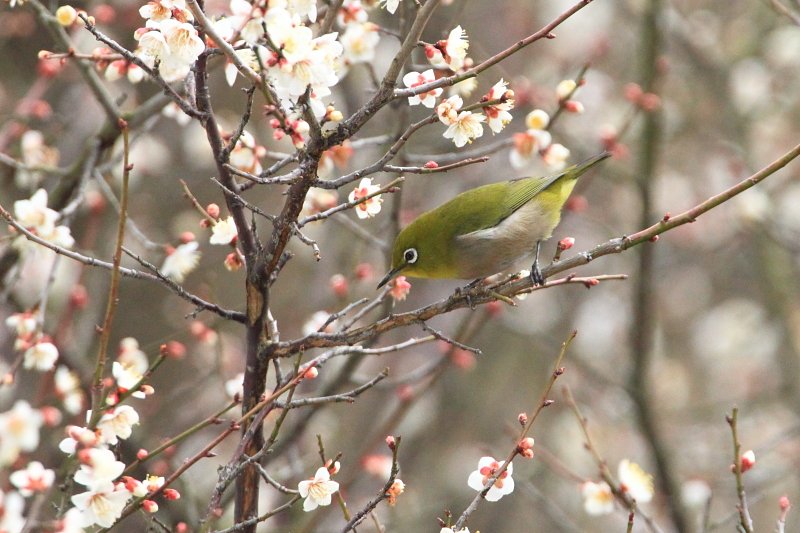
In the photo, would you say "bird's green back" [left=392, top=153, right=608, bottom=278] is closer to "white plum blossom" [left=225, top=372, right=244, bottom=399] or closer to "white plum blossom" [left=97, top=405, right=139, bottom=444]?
"white plum blossom" [left=225, top=372, right=244, bottom=399]

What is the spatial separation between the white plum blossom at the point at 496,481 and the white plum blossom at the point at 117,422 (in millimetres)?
1132

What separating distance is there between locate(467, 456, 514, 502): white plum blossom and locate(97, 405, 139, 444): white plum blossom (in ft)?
3.71

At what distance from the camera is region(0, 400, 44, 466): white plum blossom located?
10.9 ft

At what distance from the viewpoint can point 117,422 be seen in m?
2.77

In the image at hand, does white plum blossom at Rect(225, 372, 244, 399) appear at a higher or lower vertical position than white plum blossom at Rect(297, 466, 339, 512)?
higher

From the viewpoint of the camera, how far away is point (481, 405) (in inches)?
403

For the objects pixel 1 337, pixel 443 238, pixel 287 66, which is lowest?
pixel 287 66

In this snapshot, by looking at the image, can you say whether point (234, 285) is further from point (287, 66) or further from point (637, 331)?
point (287, 66)

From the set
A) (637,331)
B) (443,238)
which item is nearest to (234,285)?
(637,331)

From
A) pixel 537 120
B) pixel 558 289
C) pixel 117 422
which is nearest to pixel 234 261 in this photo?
pixel 117 422

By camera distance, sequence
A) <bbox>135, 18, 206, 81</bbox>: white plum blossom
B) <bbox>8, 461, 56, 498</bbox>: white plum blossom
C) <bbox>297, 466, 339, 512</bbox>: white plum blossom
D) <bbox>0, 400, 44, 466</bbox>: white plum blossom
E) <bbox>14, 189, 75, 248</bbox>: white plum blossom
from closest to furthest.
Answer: <bbox>8, 461, 56, 498</bbox>: white plum blossom < <bbox>135, 18, 206, 81</bbox>: white plum blossom < <bbox>297, 466, 339, 512</bbox>: white plum blossom < <bbox>0, 400, 44, 466</bbox>: white plum blossom < <bbox>14, 189, 75, 248</bbox>: white plum blossom

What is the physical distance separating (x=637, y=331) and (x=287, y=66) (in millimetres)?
4558

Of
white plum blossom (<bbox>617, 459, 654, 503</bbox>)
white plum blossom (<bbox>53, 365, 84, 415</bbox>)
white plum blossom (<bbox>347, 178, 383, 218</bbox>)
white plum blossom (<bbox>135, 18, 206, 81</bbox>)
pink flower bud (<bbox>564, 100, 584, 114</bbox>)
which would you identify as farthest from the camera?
pink flower bud (<bbox>564, 100, 584, 114</bbox>)

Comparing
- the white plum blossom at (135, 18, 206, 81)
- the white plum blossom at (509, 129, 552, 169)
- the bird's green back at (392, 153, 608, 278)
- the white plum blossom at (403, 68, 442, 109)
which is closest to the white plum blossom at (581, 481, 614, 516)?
the bird's green back at (392, 153, 608, 278)
